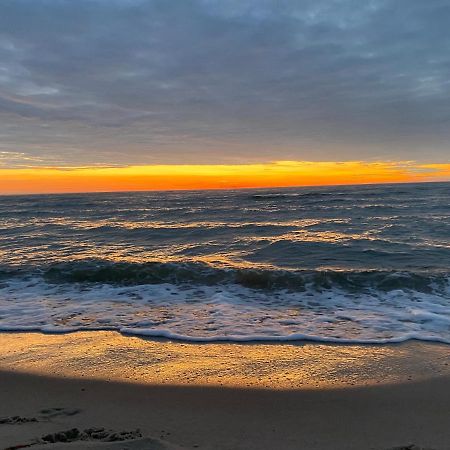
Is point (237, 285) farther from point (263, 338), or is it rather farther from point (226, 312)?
point (263, 338)

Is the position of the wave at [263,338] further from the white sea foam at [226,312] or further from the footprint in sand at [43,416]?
the footprint in sand at [43,416]

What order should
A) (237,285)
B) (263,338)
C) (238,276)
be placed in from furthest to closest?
(238,276), (237,285), (263,338)

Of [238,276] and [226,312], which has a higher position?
[238,276]

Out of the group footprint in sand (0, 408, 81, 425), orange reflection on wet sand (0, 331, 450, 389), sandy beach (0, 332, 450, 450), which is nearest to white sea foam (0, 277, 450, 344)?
orange reflection on wet sand (0, 331, 450, 389)

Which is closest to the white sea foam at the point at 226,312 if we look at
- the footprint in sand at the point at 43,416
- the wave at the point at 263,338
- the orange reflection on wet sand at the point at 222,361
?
the wave at the point at 263,338

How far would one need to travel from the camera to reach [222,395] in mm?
4285

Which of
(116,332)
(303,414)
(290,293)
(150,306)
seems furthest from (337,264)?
(303,414)

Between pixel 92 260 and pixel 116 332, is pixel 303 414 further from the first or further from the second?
pixel 92 260

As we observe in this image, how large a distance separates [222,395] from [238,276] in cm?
621

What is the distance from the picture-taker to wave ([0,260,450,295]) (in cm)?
952

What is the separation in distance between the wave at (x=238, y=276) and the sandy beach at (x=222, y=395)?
3925 millimetres

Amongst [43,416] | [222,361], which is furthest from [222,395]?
[43,416]

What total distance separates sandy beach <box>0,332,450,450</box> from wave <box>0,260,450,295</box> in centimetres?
393

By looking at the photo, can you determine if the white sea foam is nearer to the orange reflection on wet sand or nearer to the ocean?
the ocean
